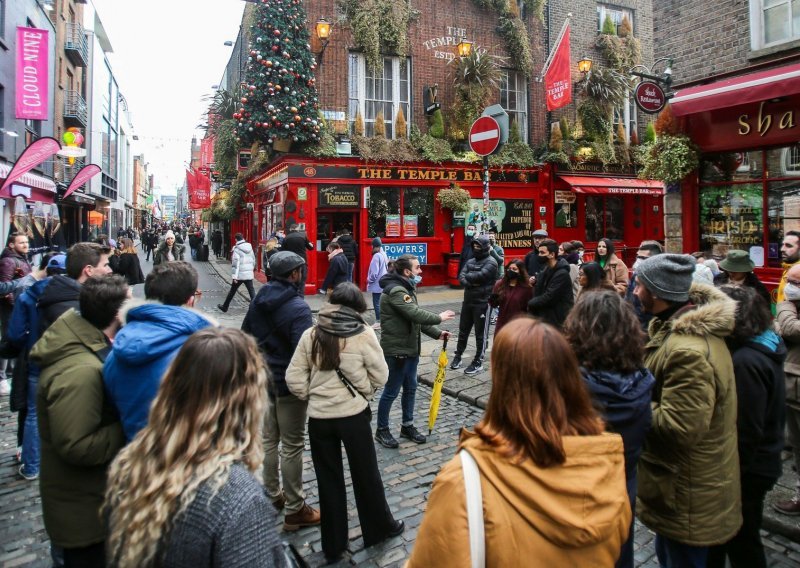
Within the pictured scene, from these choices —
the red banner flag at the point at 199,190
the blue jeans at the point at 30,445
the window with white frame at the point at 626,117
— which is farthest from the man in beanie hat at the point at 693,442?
the red banner flag at the point at 199,190

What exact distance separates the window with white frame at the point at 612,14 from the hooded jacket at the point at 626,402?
64.8ft

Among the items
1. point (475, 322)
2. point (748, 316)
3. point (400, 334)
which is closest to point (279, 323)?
point (400, 334)

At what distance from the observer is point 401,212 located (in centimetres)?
1623

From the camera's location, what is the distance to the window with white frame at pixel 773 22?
24.9 feet

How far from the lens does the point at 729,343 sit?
2848 mm

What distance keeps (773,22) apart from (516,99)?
1050 centimetres

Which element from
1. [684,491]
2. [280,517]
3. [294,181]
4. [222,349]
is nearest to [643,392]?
[684,491]

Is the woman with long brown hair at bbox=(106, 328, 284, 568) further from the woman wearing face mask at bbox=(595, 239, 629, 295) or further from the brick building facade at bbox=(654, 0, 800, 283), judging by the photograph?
the brick building facade at bbox=(654, 0, 800, 283)

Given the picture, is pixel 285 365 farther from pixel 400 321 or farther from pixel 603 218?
pixel 603 218

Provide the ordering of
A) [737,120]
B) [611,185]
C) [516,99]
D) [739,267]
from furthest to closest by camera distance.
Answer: [516,99]
[611,185]
[737,120]
[739,267]

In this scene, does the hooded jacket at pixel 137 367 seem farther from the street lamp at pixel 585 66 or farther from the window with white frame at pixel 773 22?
the street lamp at pixel 585 66

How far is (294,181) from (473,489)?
1425 centimetres

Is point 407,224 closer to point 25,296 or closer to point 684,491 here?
point 25,296

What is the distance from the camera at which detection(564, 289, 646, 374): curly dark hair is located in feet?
7.34
